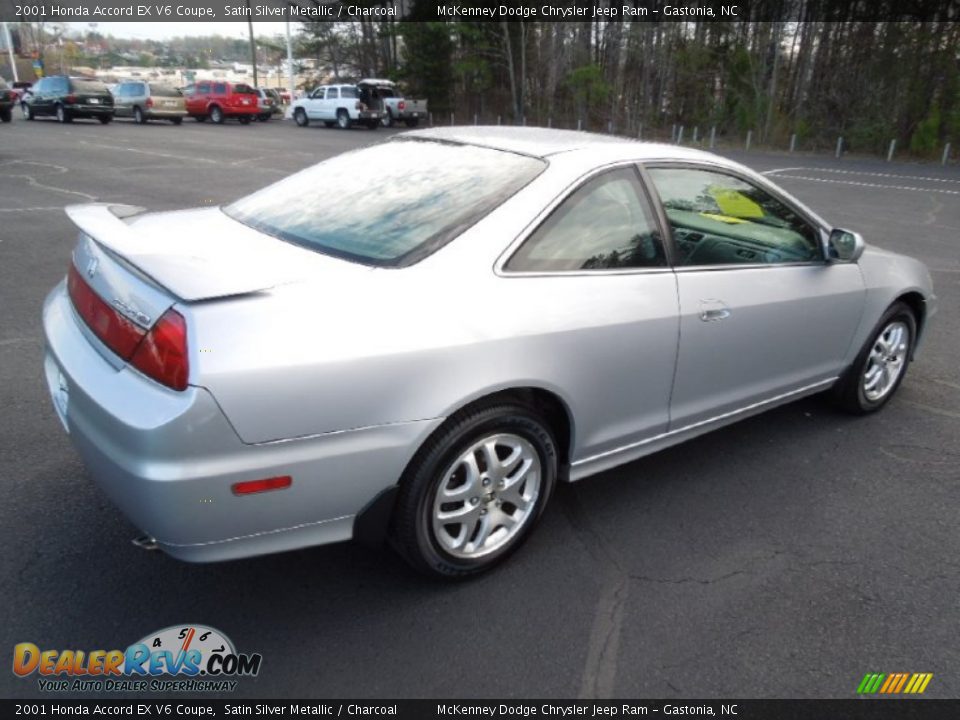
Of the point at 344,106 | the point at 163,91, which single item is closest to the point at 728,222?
the point at 344,106

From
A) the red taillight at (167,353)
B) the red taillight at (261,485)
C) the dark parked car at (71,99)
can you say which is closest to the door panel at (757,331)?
the red taillight at (261,485)

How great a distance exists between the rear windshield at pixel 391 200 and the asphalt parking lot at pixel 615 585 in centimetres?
120

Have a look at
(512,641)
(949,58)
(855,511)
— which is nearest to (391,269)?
(512,641)

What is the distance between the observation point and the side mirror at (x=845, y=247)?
12.0ft

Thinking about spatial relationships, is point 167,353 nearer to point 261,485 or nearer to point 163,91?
point 261,485

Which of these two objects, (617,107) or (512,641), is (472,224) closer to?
(512,641)

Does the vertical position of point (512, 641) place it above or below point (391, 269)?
below

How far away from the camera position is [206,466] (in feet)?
6.74

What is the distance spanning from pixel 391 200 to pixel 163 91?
107 feet

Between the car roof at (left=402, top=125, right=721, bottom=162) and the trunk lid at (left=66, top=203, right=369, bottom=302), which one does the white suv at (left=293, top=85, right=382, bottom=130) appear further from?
the trunk lid at (left=66, top=203, right=369, bottom=302)

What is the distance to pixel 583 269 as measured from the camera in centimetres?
281

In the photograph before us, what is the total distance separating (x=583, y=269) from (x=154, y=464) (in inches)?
64.2

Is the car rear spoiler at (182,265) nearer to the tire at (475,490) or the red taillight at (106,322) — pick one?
the red taillight at (106,322)

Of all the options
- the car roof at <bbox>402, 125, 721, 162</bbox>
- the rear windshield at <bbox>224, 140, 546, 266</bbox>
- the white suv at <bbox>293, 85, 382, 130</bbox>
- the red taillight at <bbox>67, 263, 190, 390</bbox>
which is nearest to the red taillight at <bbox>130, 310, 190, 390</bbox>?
the red taillight at <bbox>67, 263, 190, 390</bbox>
